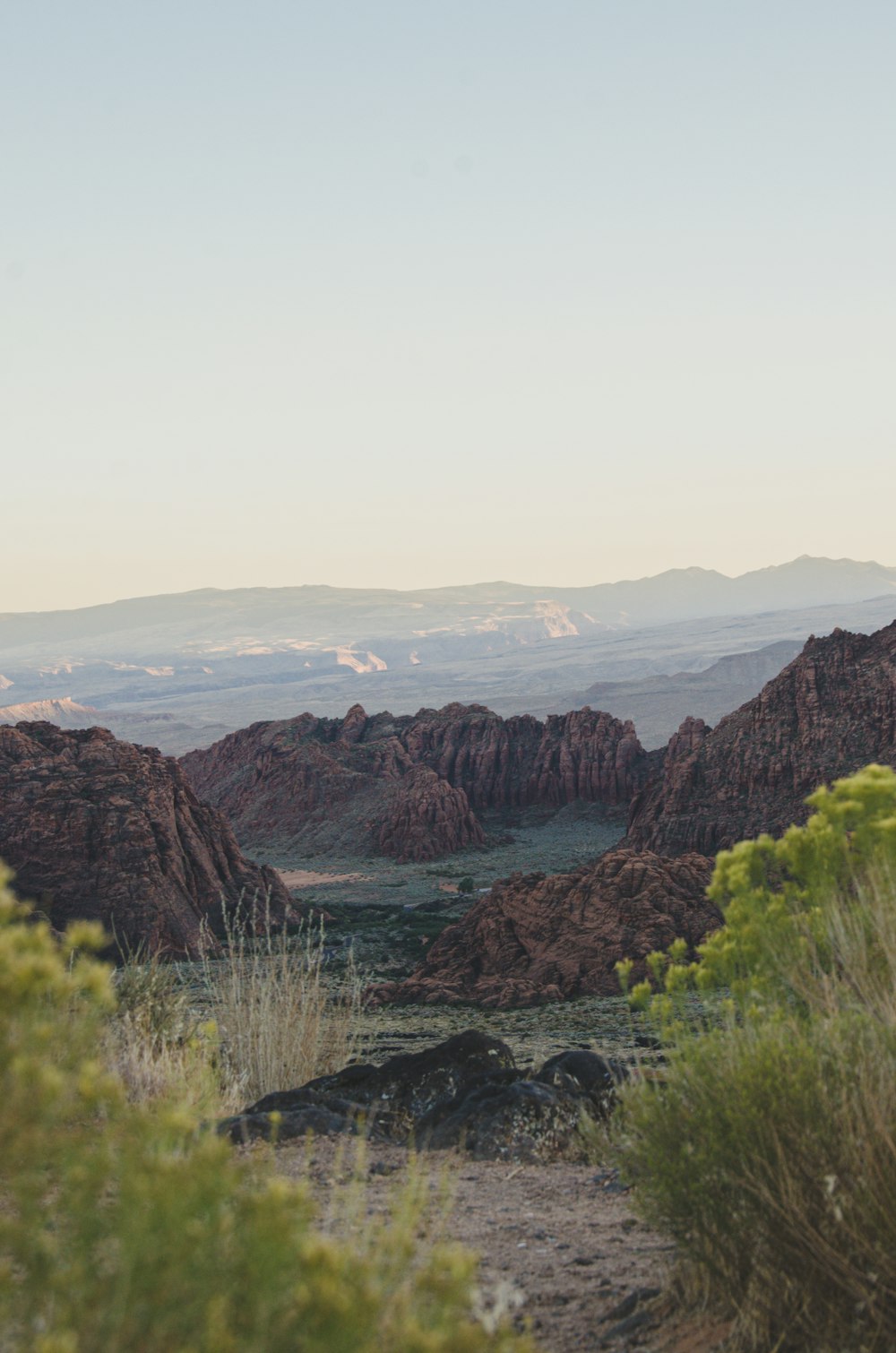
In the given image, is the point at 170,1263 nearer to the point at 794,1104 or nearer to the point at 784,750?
the point at 794,1104

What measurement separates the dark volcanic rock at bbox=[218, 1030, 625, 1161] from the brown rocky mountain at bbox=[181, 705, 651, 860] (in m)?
45.8

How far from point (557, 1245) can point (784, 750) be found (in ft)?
112

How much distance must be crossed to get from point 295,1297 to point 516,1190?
5.82 metres

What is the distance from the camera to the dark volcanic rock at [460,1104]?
29.2 ft

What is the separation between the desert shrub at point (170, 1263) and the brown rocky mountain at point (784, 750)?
34.6 metres

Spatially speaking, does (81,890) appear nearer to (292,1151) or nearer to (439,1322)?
(292,1151)

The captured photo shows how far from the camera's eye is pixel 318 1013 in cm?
1240

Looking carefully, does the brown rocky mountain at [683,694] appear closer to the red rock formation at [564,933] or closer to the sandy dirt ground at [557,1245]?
the red rock formation at [564,933]

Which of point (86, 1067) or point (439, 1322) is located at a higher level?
point (86, 1067)

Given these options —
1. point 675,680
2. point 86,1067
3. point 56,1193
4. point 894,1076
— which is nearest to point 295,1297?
point 86,1067

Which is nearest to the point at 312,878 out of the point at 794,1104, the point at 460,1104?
the point at 460,1104

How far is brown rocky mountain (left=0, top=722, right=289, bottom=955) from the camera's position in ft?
104

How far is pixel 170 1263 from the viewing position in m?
2.72

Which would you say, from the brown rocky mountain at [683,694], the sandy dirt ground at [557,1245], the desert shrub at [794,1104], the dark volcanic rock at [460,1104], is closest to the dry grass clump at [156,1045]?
the dark volcanic rock at [460,1104]
